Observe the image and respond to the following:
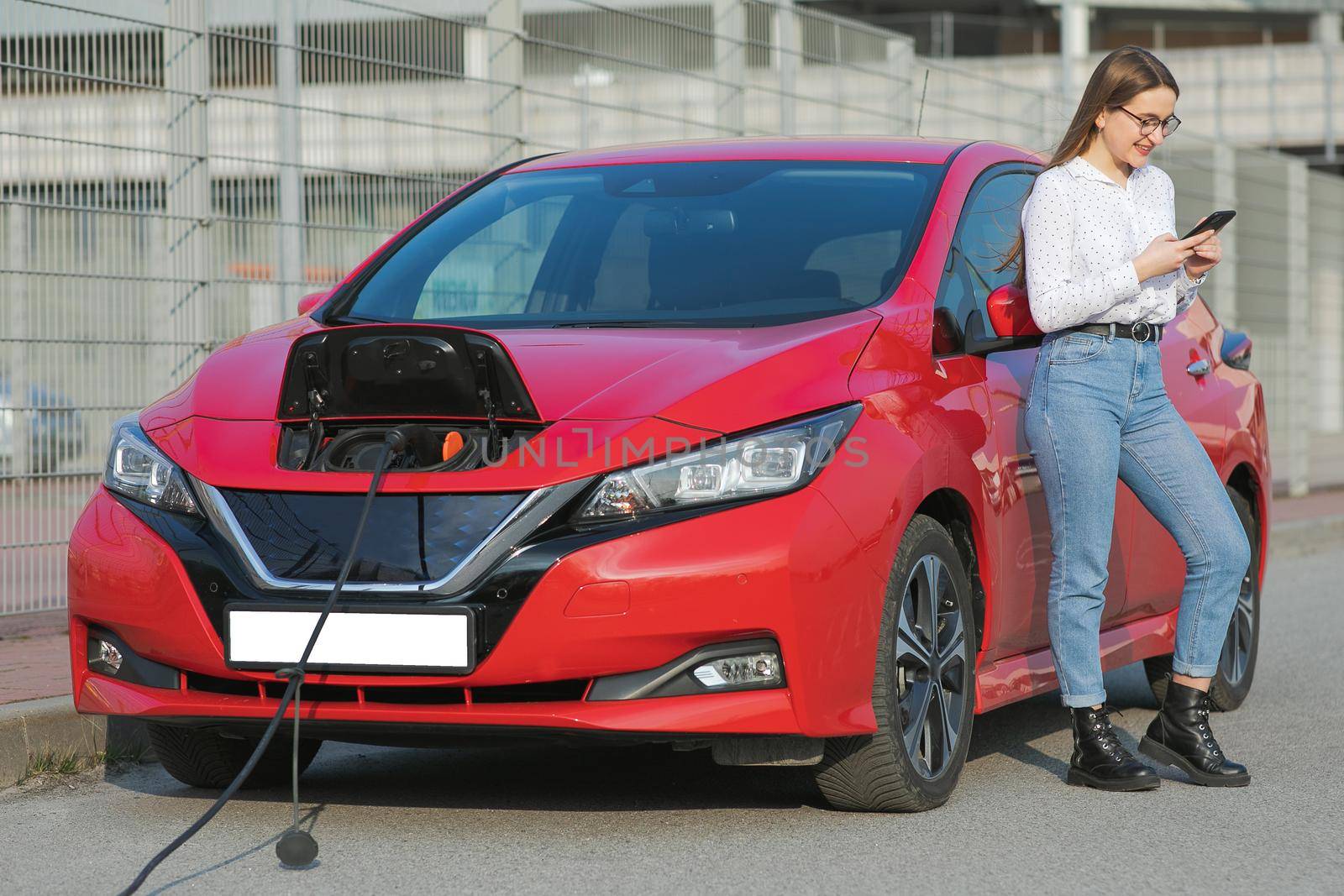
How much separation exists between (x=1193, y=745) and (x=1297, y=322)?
12151 mm

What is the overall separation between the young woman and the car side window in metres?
0.14

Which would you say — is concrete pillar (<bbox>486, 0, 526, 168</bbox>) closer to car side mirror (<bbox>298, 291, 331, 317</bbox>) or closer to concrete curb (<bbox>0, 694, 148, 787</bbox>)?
car side mirror (<bbox>298, 291, 331, 317</bbox>)

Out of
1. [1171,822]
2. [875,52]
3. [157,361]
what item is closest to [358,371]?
[1171,822]

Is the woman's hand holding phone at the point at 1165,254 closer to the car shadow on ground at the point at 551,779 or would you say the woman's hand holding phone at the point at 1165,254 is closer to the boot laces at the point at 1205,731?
the boot laces at the point at 1205,731

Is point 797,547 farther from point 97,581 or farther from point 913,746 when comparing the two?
point 97,581

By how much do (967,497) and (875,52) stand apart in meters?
7.65

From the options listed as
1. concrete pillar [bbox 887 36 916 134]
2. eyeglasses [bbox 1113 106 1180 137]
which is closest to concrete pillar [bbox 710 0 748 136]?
concrete pillar [bbox 887 36 916 134]

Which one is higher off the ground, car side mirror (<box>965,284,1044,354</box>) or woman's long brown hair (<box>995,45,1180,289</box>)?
woman's long brown hair (<box>995,45,1180,289</box>)

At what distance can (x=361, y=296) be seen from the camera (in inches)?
208

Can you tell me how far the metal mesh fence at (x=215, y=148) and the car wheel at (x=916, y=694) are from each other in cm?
208

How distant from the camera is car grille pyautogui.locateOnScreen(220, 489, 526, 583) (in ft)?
13.1

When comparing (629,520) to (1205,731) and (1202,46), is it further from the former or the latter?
(1202,46)

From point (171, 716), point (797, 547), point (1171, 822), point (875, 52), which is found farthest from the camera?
point (875, 52)

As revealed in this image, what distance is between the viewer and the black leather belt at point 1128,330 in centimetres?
489
